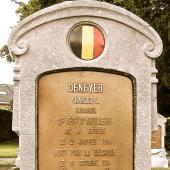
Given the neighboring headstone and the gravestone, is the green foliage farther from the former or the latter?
the gravestone

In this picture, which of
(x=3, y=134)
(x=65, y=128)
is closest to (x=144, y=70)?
(x=65, y=128)

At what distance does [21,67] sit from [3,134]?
83.0 ft

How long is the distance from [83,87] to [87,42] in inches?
23.2

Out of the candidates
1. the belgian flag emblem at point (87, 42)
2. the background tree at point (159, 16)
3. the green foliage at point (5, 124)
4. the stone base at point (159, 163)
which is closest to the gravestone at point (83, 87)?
the belgian flag emblem at point (87, 42)

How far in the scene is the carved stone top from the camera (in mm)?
7141

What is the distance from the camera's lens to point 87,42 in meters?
7.24

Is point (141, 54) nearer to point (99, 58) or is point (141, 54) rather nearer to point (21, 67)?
point (99, 58)

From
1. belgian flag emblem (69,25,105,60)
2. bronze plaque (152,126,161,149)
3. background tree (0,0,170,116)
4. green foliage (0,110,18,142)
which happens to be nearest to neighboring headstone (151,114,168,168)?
bronze plaque (152,126,161,149)

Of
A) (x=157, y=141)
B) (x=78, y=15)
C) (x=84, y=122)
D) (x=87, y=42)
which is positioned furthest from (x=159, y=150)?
(x=78, y=15)

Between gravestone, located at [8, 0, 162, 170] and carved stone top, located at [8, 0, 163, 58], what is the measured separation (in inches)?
0.5

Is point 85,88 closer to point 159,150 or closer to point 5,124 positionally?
point 159,150

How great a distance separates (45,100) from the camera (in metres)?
7.16

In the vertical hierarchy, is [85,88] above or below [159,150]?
above

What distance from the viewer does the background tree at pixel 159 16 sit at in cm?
2694
